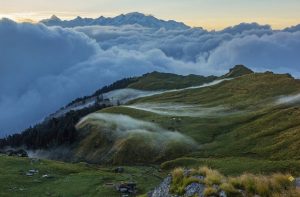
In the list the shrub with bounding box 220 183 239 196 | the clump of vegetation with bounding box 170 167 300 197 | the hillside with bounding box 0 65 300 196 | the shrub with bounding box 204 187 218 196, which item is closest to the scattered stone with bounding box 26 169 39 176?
the hillside with bounding box 0 65 300 196

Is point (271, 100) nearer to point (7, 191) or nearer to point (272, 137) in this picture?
point (272, 137)

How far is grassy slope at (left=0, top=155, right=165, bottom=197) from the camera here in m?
64.2

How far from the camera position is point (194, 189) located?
3469 centimetres

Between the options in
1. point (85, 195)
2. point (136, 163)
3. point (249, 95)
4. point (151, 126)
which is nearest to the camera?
point (85, 195)

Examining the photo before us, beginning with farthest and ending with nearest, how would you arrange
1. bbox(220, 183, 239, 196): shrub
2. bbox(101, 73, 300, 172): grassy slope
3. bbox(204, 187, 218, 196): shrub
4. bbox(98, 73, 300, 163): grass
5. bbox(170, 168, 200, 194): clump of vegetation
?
bbox(98, 73, 300, 163): grass, bbox(101, 73, 300, 172): grassy slope, bbox(170, 168, 200, 194): clump of vegetation, bbox(204, 187, 218, 196): shrub, bbox(220, 183, 239, 196): shrub

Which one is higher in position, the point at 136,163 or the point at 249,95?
the point at 249,95

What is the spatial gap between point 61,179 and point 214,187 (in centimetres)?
4777

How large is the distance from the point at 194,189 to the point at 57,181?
43.3 metres

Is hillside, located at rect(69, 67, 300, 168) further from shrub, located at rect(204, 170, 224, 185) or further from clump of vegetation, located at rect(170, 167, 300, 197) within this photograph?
shrub, located at rect(204, 170, 224, 185)

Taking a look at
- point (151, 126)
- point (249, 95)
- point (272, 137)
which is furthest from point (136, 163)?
point (249, 95)

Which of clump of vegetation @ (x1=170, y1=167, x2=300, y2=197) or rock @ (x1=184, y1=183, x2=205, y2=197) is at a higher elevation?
clump of vegetation @ (x1=170, y1=167, x2=300, y2=197)

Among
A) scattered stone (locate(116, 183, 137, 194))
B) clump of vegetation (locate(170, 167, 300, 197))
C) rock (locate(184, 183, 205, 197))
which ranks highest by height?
clump of vegetation (locate(170, 167, 300, 197))

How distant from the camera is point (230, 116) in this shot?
152875 millimetres

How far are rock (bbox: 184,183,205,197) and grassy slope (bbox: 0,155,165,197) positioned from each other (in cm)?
2831
